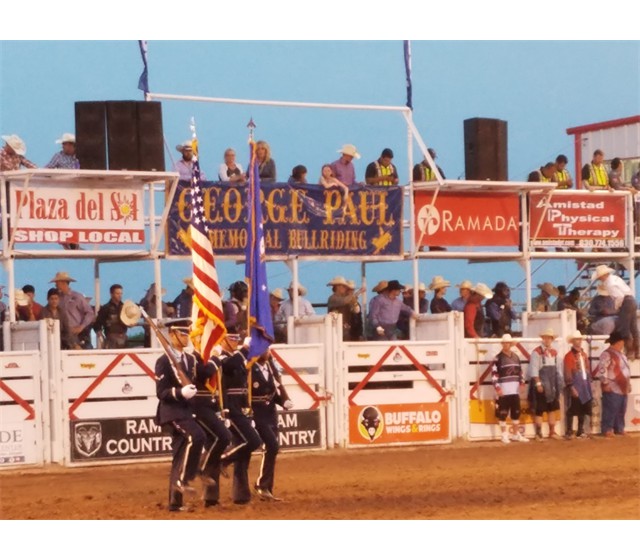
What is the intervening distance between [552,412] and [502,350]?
4.92 ft

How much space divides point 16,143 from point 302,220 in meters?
4.44

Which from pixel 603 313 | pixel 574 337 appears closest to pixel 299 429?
pixel 574 337

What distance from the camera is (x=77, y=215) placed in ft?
68.6

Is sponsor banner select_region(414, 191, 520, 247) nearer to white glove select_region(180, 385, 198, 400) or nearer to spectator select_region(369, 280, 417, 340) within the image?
spectator select_region(369, 280, 417, 340)

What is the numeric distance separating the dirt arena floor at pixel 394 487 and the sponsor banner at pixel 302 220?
3.15 metres

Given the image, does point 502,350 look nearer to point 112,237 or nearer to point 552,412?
point 552,412

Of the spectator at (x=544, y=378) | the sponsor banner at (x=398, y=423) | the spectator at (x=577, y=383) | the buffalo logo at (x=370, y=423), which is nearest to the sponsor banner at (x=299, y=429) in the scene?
the sponsor banner at (x=398, y=423)

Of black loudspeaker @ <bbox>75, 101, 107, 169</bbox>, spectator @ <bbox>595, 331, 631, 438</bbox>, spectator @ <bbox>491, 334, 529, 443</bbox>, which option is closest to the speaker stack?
black loudspeaker @ <bbox>75, 101, 107, 169</bbox>

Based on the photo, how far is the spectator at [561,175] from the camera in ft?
84.4

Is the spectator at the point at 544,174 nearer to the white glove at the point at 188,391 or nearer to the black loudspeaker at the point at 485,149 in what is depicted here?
the black loudspeaker at the point at 485,149

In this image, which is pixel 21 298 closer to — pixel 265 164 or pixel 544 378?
pixel 265 164

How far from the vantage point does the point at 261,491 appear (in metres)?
16.0

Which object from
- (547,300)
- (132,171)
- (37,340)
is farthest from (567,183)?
(37,340)

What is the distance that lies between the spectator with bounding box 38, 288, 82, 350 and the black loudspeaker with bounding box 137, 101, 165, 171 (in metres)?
2.18
